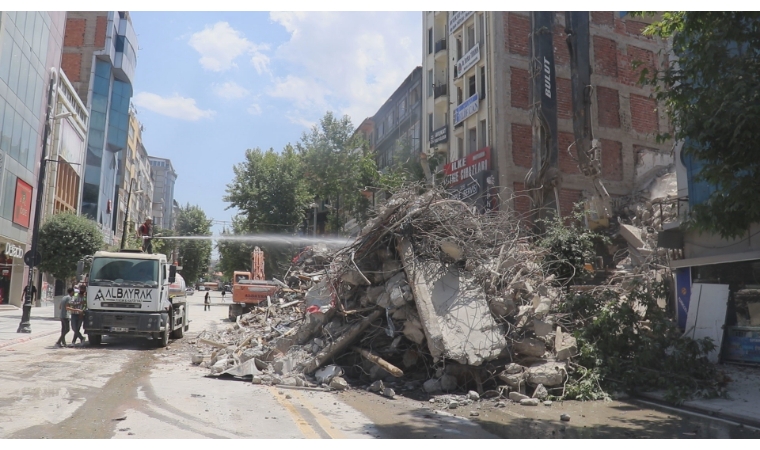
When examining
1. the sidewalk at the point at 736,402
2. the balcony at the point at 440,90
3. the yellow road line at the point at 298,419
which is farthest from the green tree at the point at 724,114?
the balcony at the point at 440,90

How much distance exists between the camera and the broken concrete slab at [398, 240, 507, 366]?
8.81m

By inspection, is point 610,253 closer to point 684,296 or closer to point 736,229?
point 684,296

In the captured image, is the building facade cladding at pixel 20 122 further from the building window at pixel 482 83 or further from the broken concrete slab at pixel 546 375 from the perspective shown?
the broken concrete slab at pixel 546 375

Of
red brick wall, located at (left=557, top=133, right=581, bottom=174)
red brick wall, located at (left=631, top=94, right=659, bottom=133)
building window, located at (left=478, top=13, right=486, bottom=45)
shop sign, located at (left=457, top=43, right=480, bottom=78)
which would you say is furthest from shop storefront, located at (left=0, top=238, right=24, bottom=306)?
red brick wall, located at (left=631, top=94, right=659, bottom=133)

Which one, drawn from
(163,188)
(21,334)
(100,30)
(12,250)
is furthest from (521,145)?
(163,188)

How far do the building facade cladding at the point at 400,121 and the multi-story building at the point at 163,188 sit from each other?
8926 cm

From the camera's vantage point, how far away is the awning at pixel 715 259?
39.5 ft

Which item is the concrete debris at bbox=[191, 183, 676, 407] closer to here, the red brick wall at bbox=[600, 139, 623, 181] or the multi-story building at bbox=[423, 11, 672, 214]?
the multi-story building at bbox=[423, 11, 672, 214]

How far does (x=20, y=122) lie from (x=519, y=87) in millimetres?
26201

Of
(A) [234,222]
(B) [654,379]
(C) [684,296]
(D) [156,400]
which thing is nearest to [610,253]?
(C) [684,296]

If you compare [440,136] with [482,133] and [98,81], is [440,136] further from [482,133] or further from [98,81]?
[98,81]

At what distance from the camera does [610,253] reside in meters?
21.2

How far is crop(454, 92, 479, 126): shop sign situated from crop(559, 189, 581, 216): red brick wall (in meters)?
6.27

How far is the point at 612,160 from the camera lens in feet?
99.5
